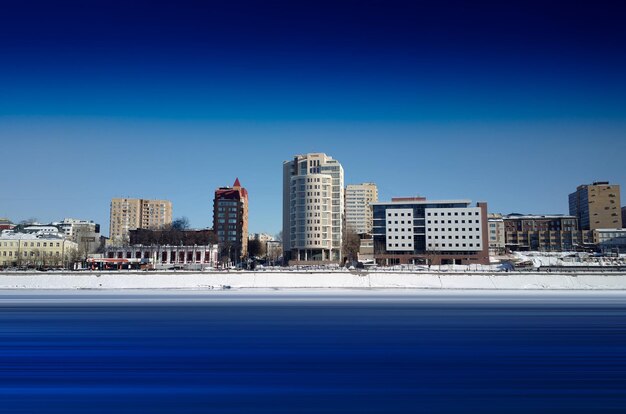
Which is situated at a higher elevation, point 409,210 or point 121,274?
point 409,210

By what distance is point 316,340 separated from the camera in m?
27.5

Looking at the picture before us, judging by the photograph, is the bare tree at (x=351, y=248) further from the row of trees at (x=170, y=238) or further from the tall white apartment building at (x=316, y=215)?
the row of trees at (x=170, y=238)

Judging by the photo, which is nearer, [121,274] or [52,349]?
[52,349]

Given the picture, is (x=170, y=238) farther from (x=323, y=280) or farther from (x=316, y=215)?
(x=323, y=280)

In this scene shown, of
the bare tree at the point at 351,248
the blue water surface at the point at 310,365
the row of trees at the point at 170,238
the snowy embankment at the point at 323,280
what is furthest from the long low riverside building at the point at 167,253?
the blue water surface at the point at 310,365

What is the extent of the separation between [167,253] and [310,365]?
4991 inches

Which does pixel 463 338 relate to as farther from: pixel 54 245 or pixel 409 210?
pixel 54 245

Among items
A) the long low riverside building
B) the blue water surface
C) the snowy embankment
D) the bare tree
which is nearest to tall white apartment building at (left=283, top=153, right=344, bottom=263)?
the bare tree

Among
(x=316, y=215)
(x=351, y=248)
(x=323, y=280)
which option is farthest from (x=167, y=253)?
(x=323, y=280)

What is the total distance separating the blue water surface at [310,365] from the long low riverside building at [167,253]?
104 m

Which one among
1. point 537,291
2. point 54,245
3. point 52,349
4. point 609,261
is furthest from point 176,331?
point 54,245

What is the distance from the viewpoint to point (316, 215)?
155 metres

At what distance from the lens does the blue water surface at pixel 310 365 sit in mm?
15805

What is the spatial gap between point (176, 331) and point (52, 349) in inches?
294
